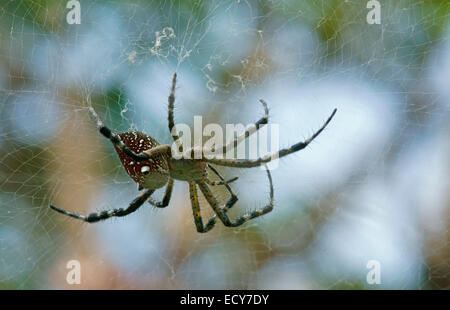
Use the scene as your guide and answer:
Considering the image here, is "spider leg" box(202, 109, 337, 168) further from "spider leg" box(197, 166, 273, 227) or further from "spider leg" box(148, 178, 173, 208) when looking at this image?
"spider leg" box(148, 178, 173, 208)

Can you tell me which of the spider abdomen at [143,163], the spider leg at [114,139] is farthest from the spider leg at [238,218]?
the spider leg at [114,139]

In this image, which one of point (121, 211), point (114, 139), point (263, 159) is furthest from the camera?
point (121, 211)

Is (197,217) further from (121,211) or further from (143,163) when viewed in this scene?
(143,163)

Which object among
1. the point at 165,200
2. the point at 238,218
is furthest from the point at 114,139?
the point at 238,218

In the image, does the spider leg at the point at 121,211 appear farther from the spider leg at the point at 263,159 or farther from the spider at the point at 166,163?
the spider leg at the point at 263,159

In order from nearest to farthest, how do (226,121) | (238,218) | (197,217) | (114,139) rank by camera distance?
(114,139), (238,218), (197,217), (226,121)

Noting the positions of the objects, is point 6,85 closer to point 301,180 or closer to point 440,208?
point 301,180

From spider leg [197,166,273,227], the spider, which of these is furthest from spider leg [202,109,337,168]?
spider leg [197,166,273,227]
